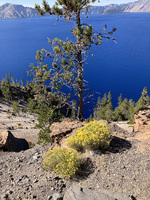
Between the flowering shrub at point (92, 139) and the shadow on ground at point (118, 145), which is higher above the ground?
the flowering shrub at point (92, 139)

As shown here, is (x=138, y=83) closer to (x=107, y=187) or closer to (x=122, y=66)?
(x=122, y=66)

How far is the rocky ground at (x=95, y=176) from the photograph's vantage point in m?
6.20

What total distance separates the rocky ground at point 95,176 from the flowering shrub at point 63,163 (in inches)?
12.0

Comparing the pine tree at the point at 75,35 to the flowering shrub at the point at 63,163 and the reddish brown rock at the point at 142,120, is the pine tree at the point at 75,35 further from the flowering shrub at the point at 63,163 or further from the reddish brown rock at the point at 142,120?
the flowering shrub at the point at 63,163

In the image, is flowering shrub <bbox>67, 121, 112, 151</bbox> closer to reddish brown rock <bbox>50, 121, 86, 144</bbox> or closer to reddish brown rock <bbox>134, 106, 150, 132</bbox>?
reddish brown rock <bbox>50, 121, 86, 144</bbox>

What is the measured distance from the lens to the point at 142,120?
12758mm

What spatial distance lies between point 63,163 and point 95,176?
150 cm

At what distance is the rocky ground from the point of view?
620 cm

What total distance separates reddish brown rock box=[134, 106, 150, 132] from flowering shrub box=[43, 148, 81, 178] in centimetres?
674

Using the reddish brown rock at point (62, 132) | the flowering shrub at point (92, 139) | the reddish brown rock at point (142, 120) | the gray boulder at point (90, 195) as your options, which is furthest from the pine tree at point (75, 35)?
the gray boulder at point (90, 195)

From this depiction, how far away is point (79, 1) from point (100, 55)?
131 meters

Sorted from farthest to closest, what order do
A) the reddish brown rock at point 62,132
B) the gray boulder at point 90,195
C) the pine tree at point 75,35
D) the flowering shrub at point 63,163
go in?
the reddish brown rock at point 62,132 → the pine tree at point 75,35 → the flowering shrub at point 63,163 → the gray boulder at point 90,195

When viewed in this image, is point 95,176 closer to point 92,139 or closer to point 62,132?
point 92,139

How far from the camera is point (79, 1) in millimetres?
10719
